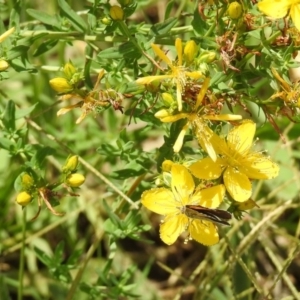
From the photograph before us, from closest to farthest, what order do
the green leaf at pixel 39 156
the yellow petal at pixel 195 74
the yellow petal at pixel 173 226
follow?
the yellow petal at pixel 195 74
the yellow petal at pixel 173 226
the green leaf at pixel 39 156

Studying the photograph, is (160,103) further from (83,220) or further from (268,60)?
(83,220)

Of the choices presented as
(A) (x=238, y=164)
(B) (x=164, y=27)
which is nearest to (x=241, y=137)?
(A) (x=238, y=164)

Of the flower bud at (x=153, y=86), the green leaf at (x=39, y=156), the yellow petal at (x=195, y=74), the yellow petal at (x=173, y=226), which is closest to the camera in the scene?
the yellow petal at (x=195, y=74)

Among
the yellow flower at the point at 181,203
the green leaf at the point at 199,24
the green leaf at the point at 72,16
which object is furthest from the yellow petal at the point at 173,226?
the green leaf at the point at 72,16

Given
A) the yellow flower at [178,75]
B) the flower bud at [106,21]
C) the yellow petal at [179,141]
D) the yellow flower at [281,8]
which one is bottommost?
the yellow petal at [179,141]

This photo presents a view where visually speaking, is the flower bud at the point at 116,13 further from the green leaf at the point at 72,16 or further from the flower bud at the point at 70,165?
the flower bud at the point at 70,165

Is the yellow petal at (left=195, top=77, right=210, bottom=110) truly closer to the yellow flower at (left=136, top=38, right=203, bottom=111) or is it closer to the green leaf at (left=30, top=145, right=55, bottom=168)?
the yellow flower at (left=136, top=38, right=203, bottom=111)

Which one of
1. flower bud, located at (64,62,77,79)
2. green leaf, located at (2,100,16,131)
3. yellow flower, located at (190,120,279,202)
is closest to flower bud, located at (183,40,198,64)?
yellow flower, located at (190,120,279,202)
